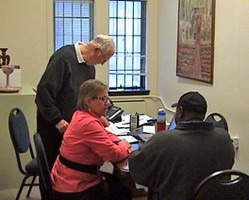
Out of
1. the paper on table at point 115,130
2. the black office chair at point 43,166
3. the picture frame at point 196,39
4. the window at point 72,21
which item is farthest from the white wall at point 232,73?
the black office chair at point 43,166

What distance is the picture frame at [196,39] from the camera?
13.3 ft

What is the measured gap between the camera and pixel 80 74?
3158 millimetres

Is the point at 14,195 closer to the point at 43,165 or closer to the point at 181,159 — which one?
the point at 43,165

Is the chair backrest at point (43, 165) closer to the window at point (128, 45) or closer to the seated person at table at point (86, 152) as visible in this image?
the seated person at table at point (86, 152)

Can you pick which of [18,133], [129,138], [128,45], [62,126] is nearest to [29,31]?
[128,45]

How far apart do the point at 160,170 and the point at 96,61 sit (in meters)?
1.43

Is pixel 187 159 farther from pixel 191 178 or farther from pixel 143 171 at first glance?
pixel 143 171

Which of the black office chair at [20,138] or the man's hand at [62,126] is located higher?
the man's hand at [62,126]

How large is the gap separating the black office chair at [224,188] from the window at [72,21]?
3731 millimetres

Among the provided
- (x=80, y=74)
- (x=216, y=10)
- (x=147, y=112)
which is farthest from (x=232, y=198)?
(x=147, y=112)

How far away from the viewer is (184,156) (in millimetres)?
1907

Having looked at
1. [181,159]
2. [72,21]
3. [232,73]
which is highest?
[72,21]

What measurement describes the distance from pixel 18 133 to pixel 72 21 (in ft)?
7.59

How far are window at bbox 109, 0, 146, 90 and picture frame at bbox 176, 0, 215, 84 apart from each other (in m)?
0.91
